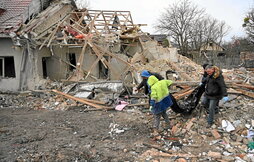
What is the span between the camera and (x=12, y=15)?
447 inches

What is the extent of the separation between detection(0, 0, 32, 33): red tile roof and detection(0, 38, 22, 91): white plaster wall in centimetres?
68

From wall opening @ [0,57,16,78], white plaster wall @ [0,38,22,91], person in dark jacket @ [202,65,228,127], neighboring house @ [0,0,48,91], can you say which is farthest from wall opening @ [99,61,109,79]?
person in dark jacket @ [202,65,228,127]

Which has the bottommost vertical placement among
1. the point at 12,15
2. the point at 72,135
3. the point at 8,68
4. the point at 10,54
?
the point at 72,135

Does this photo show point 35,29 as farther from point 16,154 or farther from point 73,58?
point 16,154

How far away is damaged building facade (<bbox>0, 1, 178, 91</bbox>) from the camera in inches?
410

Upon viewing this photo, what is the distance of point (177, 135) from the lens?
5.66 metres

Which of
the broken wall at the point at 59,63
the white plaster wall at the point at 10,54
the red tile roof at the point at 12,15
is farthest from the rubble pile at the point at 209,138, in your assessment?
the red tile roof at the point at 12,15

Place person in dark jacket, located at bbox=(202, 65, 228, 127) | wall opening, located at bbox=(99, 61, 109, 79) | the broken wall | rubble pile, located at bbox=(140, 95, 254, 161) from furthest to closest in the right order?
wall opening, located at bbox=(99, 61, 109, 79) < the broken wall < person in dark jacket, located at bbox=(202, 65, 228, 127) < rubble pile, located at bbox=(140, 95, 254, 161)

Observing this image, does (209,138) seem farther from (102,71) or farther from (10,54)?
(10,54)

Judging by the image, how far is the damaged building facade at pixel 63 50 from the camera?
1041 cm

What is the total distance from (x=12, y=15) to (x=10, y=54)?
2.24 metres

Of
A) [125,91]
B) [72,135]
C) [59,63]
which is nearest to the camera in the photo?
[72,135]

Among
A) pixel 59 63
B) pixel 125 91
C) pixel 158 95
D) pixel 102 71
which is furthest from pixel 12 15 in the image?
pixel 158 95

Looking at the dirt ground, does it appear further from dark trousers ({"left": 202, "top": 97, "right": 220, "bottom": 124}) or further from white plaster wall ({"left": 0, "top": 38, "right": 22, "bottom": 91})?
white plaster wall ({"left": 0, "top": 38, "right": 22, "bottom": 91})
